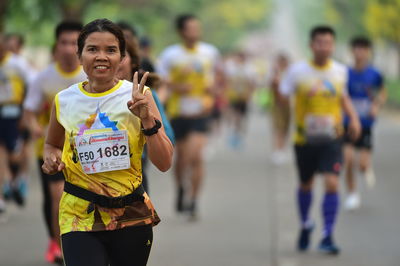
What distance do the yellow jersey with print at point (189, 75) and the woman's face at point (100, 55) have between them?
622 cm

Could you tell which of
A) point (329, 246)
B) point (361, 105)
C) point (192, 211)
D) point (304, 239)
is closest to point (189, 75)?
point (192, 211)

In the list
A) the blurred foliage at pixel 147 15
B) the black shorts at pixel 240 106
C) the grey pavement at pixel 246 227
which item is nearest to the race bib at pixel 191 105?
the grey pavement at pixel 246 227

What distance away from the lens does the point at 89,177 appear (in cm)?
454

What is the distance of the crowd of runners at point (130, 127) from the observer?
448 cm

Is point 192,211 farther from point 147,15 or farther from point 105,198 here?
point 147,15

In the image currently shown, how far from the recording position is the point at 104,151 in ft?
14.7

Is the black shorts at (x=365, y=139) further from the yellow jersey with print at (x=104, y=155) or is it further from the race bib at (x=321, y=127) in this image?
the yellow jersey with print at (x=104, y=155)

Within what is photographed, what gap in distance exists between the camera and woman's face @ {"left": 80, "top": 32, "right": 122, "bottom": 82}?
14.4ft

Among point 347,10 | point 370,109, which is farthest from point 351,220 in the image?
point 347,10

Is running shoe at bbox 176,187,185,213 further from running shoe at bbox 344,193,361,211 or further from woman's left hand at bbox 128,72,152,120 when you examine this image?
woman's left hand at bbox 128,72,152,120

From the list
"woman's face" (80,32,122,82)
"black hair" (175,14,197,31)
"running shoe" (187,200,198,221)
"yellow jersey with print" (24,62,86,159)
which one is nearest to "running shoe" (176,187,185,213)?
"running shoe" (187,200,198,221)

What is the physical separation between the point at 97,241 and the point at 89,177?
30 centimetres

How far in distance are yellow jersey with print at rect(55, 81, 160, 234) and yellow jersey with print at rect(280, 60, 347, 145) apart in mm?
3989

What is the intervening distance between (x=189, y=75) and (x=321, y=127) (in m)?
2.72
